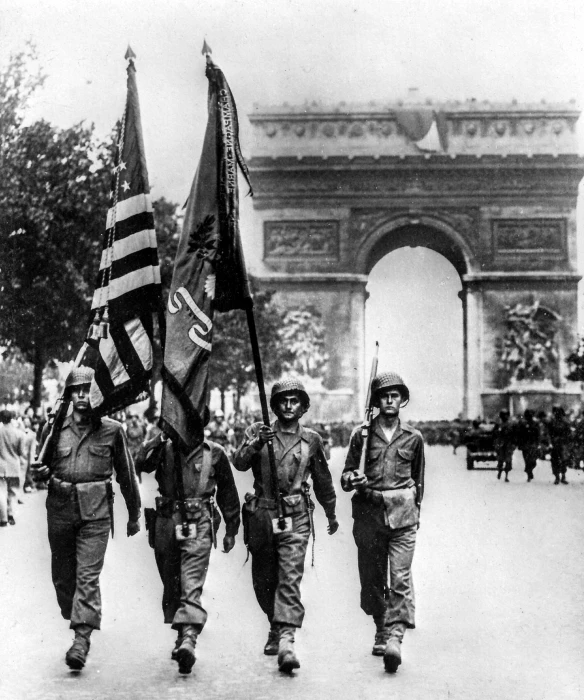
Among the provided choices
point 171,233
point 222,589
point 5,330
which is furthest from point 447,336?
point 222,589

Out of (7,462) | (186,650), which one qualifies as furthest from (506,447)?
(186,650)

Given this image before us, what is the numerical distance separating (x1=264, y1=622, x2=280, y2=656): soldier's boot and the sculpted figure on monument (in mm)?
37417

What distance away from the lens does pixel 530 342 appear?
43.1 m

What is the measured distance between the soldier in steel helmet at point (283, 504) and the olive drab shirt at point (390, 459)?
21cm

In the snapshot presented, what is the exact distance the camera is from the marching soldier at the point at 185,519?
246 inches

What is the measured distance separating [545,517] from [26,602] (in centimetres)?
729

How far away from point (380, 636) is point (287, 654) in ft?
2.55

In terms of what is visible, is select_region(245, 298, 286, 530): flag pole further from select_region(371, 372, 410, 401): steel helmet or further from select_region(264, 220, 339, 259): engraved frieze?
select_region(264, 220, 339, 259): engraved frieze

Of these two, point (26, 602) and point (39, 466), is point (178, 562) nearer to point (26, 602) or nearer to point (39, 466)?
point (39, 466)

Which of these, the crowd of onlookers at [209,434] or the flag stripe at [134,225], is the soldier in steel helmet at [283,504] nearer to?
the flag stripe at [134,225]

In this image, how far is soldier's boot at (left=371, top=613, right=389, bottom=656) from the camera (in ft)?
21.5

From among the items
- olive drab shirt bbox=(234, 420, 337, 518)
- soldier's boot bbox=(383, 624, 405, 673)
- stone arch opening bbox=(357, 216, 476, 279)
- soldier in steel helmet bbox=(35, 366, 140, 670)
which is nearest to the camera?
soldier's boot bbox=(383, 624, 405, 673)

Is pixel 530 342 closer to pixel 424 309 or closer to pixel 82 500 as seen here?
pixel 424 309

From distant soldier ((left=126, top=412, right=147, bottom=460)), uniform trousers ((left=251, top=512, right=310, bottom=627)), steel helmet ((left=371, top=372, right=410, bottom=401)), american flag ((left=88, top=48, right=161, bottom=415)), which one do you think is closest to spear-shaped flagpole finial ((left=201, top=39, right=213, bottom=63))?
american flag ((left=88, top=48, right=161, bottom=415))
